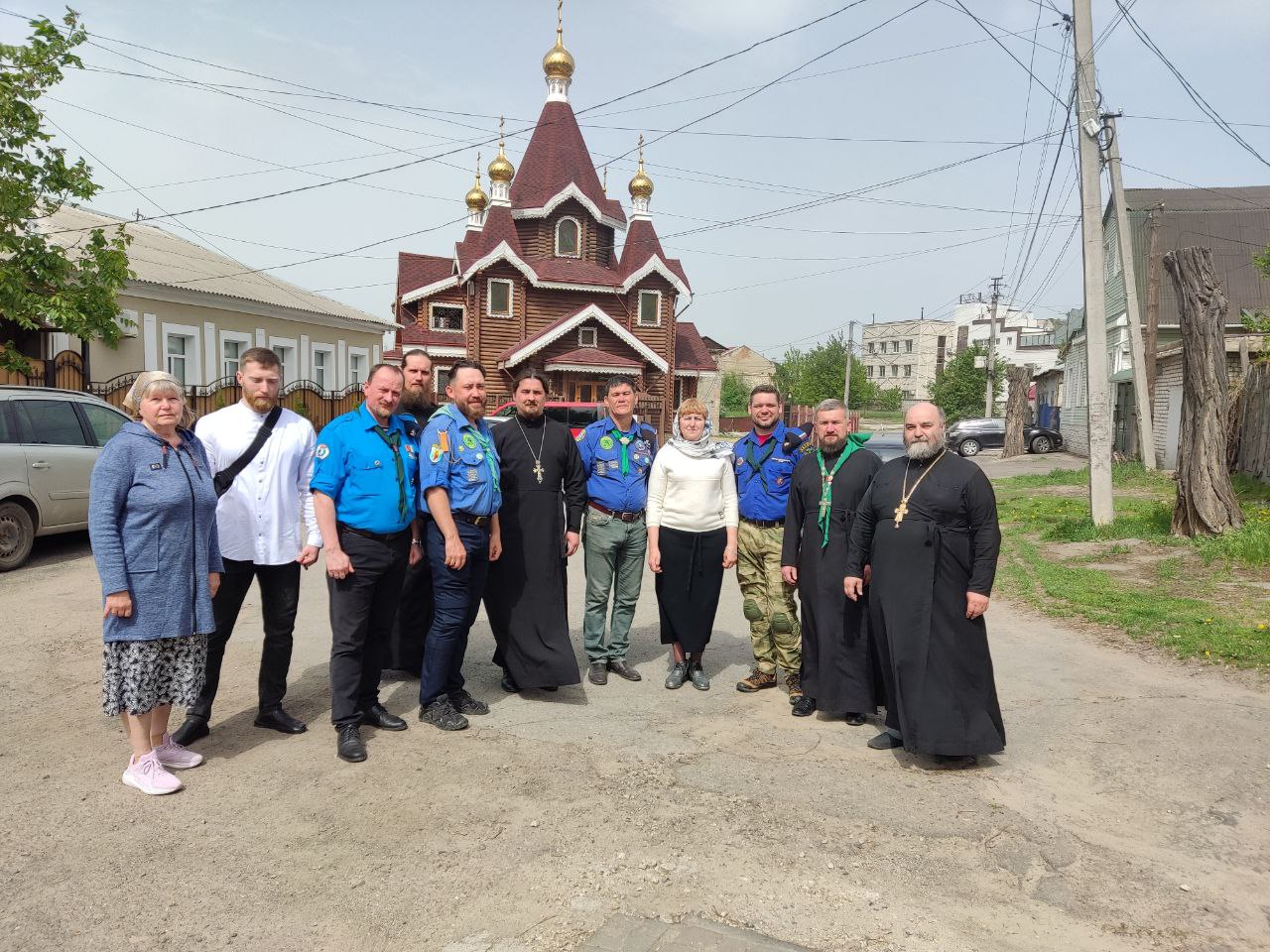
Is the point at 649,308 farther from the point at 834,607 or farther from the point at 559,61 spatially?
the point at 834,607

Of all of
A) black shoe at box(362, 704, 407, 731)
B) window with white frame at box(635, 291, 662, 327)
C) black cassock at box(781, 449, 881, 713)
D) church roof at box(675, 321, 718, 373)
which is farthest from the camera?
church roof at box(675, 321, 718, 373)

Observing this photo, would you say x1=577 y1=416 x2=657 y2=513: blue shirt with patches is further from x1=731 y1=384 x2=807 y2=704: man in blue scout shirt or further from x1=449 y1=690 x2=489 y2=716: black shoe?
x1=449 y1=690 x2=489 y2=716: black shoe

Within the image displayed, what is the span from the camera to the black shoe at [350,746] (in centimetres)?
451

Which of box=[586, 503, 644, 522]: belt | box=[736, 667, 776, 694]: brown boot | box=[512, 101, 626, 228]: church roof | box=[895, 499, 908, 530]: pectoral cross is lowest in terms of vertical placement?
box=[736, 667, 776, 694]: brown boot

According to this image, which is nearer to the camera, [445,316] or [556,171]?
[556,171]

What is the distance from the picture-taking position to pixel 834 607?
5320 mm

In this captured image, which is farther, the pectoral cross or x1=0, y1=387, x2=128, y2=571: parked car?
x1=0, y1=387, x2=128, y2=571: parked car

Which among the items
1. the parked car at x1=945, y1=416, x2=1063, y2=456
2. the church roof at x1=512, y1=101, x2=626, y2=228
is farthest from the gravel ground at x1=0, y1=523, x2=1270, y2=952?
the church roof at x1=512, y1=101, x2=626, y2=228

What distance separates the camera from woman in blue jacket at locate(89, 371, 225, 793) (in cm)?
397

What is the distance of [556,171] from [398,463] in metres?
31.9

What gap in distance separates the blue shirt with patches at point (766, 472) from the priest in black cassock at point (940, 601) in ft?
3.76

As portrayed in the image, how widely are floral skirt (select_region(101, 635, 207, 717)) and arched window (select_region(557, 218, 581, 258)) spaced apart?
32.1 meters

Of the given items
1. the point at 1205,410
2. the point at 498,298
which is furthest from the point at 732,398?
the point at 1205,410

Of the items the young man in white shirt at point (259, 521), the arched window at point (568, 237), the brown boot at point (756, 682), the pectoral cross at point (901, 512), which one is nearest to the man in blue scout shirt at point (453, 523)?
the young man in white shirt at point (259, 521)
